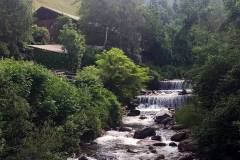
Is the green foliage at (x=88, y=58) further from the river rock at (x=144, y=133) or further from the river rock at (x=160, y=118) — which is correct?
the river rock at (x=144, y=133)

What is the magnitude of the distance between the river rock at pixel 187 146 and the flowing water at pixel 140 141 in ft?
1.53

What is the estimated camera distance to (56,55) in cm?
6419

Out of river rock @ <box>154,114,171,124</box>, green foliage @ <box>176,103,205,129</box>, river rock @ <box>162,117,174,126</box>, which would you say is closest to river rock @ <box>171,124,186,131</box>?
green foliage @ <box>176,103,205,129</box>

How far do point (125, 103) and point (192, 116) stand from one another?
14.0m

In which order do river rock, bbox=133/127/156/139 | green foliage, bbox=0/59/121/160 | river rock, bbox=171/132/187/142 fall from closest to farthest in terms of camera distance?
green foliage, bbox=0/59/121/160
river rock, bbox=171/132/187/142
river rock, bbox=133/127/156/139

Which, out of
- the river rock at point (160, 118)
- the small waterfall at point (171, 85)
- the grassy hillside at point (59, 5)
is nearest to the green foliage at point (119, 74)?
the river rock at point (160, 118)

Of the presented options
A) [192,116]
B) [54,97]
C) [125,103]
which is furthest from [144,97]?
[54,97]

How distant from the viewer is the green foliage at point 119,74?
167ft

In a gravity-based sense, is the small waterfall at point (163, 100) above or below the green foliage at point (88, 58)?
below

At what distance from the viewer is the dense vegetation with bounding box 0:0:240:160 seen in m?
26.7

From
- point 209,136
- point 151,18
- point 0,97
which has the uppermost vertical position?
point 151,18

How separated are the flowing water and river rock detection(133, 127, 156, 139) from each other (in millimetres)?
567

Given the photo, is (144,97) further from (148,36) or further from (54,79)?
(148,36)

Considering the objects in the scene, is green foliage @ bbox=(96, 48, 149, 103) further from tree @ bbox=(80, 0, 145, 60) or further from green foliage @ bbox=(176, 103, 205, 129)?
tree @ bbox=(80, 0, 145, 60)
